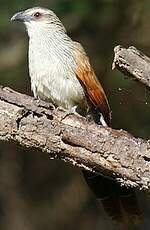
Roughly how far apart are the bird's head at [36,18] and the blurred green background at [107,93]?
3.82 ft

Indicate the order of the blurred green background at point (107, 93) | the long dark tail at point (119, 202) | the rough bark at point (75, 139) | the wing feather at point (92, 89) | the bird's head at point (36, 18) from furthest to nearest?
the blurred green background at point (107, 93) < the bird's head at point (36, 18) < the wing feather at point (92, 89) < the long dark tail at point (119, 202) < the rough bark at point (75, 139)

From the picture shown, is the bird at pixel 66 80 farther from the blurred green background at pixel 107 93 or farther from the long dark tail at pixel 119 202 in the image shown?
the blurred green background at pixel 107 93

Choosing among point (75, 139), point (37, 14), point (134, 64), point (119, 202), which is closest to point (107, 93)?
point (37, 14)

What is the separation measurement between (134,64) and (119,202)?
897 mm

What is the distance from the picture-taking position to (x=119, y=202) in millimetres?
4453

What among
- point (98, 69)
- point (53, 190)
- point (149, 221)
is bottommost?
point (149, 221)

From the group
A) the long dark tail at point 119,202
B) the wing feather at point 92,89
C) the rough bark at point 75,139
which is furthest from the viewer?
the wing feather at point 92,89

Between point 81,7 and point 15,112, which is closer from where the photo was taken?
point 15,112

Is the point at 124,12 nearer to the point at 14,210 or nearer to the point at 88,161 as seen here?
the point at 14,210

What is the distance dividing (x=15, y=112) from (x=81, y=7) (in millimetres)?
2778

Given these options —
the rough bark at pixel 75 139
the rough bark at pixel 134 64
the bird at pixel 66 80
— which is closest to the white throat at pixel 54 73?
the bird at pixel 66 80

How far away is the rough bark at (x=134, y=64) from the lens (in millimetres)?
4145

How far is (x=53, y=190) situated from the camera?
307 inches

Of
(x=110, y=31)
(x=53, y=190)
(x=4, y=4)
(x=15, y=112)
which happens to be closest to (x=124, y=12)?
(x=110, y=31)
